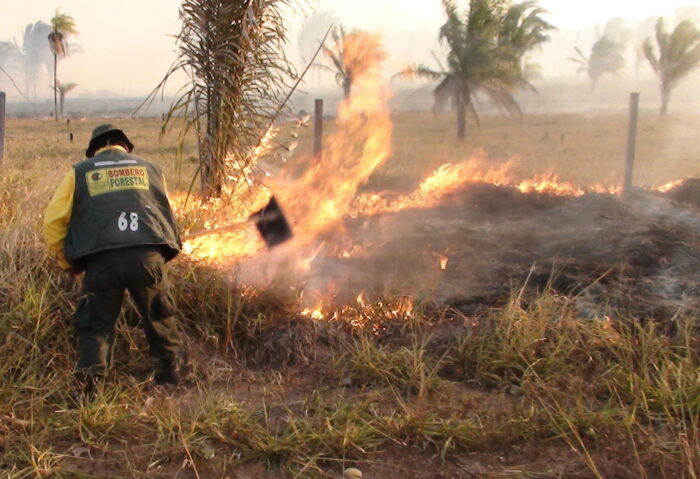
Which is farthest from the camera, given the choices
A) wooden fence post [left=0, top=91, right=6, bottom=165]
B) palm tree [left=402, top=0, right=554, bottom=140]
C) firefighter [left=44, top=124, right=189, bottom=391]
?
palm tree [left=402, top=0, right=554, bottom=140]

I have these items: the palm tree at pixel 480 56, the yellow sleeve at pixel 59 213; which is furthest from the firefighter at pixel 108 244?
the palm tree at pixel 480 56

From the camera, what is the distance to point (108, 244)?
3971mm

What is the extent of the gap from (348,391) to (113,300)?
62.4 inches

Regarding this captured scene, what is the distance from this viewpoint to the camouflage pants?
159 inches

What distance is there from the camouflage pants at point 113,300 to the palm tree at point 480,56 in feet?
67.2

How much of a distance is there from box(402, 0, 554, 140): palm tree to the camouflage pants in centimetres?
2048

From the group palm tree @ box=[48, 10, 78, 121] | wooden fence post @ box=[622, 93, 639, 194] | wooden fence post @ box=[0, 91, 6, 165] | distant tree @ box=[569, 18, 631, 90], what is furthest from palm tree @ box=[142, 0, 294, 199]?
distant tree @ box=[569, 18, 631, 90]

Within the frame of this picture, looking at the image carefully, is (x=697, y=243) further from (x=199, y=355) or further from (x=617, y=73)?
(x=617, y=73)

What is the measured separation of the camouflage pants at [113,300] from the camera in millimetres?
4031

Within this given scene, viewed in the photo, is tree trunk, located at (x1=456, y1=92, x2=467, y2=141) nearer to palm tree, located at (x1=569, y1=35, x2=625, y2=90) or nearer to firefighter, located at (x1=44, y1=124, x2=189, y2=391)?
firefighter, located at (x1=44, y1=124, x2=189, y2=391)

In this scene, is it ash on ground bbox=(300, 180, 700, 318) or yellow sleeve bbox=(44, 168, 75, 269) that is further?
ash on ground bbox=(300, 180, 700, 318)

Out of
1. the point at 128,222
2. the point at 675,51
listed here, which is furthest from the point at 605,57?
the point at 128,222

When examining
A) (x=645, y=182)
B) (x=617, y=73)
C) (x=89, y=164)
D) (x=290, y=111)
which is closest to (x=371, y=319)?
(x=89, y=164)

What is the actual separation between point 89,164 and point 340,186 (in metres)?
4.00
